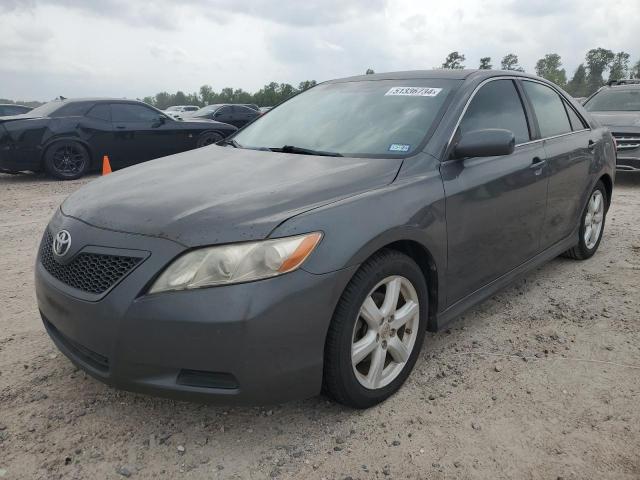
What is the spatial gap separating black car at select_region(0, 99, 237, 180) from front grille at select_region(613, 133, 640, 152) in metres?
7.52

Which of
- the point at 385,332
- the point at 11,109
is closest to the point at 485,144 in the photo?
the point at 385,332

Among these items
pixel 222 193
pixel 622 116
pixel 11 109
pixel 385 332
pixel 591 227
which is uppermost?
pixel 11 109

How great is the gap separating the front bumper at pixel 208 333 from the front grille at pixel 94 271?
46mm

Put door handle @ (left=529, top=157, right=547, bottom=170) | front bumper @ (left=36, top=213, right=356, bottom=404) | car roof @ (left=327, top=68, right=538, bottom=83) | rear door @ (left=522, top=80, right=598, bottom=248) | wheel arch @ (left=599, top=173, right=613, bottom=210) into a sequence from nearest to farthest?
front bumper @ (left=36, top=213, right=356, bottom=404)
car roof @ (left=327, top=68, right=538, bottom=83)
door handle @ (left=529, top=157, right=547, bottom=170)
rear door @ (left=522, top=80, right=598, bottom=248)
wheel arch @ (left=599, top=173, right=613, bottom=210)

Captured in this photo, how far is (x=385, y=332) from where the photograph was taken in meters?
2.48

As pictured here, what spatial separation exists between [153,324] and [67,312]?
19.3 inches

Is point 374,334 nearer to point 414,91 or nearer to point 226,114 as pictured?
Answer: point 414,91

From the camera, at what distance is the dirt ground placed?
2.14 metres

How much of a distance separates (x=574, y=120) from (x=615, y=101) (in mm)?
6132

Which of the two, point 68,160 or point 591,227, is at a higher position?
point 68,160

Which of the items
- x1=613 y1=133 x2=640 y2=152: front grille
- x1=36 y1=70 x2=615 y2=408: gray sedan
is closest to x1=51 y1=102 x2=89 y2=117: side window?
x1=36 y1=70 x2=615 y2=408: gray sedan

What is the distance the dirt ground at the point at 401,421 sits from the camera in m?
2.14

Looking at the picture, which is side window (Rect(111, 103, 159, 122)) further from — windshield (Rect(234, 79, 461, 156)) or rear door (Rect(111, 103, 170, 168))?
windshield (Rect(234, 79, 461, 156))

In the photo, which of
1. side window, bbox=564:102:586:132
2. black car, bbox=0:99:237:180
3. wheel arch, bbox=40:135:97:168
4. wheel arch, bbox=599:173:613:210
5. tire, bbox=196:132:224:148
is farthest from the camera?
tire, bbox=196:132:224:148
